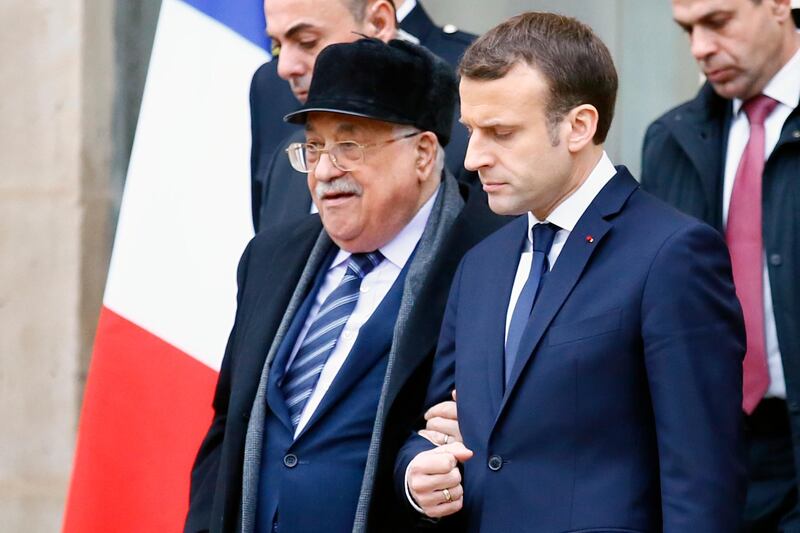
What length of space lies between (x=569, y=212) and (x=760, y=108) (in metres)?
1.09

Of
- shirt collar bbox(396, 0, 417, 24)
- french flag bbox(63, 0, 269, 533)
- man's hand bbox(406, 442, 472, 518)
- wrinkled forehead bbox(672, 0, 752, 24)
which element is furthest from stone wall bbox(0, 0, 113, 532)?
man's hand bbox(406, 442, 472, 518)

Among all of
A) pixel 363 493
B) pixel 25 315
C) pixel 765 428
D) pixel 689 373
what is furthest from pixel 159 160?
pixel 689 373

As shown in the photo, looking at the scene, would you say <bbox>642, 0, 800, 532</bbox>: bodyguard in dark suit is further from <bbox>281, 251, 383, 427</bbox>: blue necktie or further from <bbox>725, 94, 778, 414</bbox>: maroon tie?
<bbox>281, 251, 383, 427</bbox>: blue necktie

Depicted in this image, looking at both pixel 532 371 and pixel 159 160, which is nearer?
pixel 532 371

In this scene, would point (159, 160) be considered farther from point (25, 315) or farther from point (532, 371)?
point (532, 371)

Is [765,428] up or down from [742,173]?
down

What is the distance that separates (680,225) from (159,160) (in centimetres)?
236

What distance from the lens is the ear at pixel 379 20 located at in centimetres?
411

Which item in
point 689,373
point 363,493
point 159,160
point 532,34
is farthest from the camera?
point 159,160

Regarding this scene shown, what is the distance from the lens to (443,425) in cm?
301

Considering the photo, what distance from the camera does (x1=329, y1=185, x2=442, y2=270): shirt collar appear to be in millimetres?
3508

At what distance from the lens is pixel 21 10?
5.69 metres

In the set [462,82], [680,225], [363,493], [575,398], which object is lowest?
[363,493]

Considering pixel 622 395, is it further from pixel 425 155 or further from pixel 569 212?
pixel 425 155
